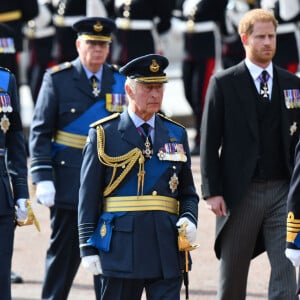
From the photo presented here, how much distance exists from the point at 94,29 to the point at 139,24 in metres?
5.18

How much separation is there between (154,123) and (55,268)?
171 centimetres

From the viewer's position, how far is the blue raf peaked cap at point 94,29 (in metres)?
8.36

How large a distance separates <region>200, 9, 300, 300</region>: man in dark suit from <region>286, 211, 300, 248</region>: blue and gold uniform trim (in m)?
0.75

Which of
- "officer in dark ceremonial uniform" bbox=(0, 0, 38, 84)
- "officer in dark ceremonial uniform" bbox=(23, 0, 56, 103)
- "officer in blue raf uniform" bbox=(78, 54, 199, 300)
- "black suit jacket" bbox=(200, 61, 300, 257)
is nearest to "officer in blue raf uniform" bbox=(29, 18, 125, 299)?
"black suit jacket" bbox=(200, 61, 300, 257)

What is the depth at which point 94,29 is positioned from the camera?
27.5ft

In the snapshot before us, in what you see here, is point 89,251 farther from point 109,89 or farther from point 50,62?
point 50,62

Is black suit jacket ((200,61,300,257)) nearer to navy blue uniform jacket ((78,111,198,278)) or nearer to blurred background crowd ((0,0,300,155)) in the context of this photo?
navy blue uniform jacket ((78,111,198,278))

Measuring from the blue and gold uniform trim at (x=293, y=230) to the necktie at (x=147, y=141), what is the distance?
761 millimetres

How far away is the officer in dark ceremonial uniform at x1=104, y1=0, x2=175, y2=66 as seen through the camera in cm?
1343

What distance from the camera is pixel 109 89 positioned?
846 centimetres

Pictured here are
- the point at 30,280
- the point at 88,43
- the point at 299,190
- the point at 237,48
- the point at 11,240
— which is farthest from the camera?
the point at 237,48

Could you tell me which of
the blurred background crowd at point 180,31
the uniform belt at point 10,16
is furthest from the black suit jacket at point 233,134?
the blurred background crowd at point 180,31

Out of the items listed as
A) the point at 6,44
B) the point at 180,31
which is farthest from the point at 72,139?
the point at 180,31

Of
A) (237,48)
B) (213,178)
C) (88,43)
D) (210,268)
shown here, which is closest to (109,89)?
(88,43)
